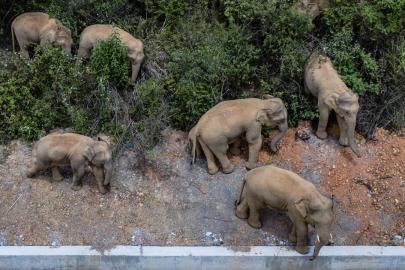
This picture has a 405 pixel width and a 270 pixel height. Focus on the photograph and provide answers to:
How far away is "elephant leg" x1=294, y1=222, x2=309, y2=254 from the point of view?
8.01m

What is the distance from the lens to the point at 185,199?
9008mm

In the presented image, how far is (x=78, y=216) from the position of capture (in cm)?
863

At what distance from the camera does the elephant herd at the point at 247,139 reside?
7930 mm

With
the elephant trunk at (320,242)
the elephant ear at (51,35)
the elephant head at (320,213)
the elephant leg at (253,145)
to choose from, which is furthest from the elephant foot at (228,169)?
the elephant ear at (51,35)

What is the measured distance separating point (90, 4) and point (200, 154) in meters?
4.18

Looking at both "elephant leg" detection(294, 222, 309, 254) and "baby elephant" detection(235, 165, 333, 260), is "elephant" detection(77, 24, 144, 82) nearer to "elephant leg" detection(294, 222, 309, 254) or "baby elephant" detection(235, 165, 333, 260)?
"baby elephant" detection(235, 165, 333, 260)

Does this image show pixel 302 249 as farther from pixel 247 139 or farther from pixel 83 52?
pixel 83 52

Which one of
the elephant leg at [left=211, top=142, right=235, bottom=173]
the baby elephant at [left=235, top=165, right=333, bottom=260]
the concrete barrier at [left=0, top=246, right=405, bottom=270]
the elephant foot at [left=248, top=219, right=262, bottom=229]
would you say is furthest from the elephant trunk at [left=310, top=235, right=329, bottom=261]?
the elephant leg at [left=211, top=142, right=235, bottom=173]

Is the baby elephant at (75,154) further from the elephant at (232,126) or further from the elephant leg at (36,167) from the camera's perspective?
the elephant at (232,126)

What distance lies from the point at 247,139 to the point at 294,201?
1.73m

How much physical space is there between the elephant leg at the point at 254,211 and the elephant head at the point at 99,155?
2.27 metres

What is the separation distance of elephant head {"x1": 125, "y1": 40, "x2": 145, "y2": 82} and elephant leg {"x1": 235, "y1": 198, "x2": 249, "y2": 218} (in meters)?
3.44

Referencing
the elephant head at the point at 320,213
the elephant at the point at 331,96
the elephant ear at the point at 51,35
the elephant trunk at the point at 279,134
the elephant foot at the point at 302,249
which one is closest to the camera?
the elephant head at the point at 320,213

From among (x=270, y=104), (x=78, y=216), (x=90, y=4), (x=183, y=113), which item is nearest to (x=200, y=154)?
→ (x=183, y=113)
